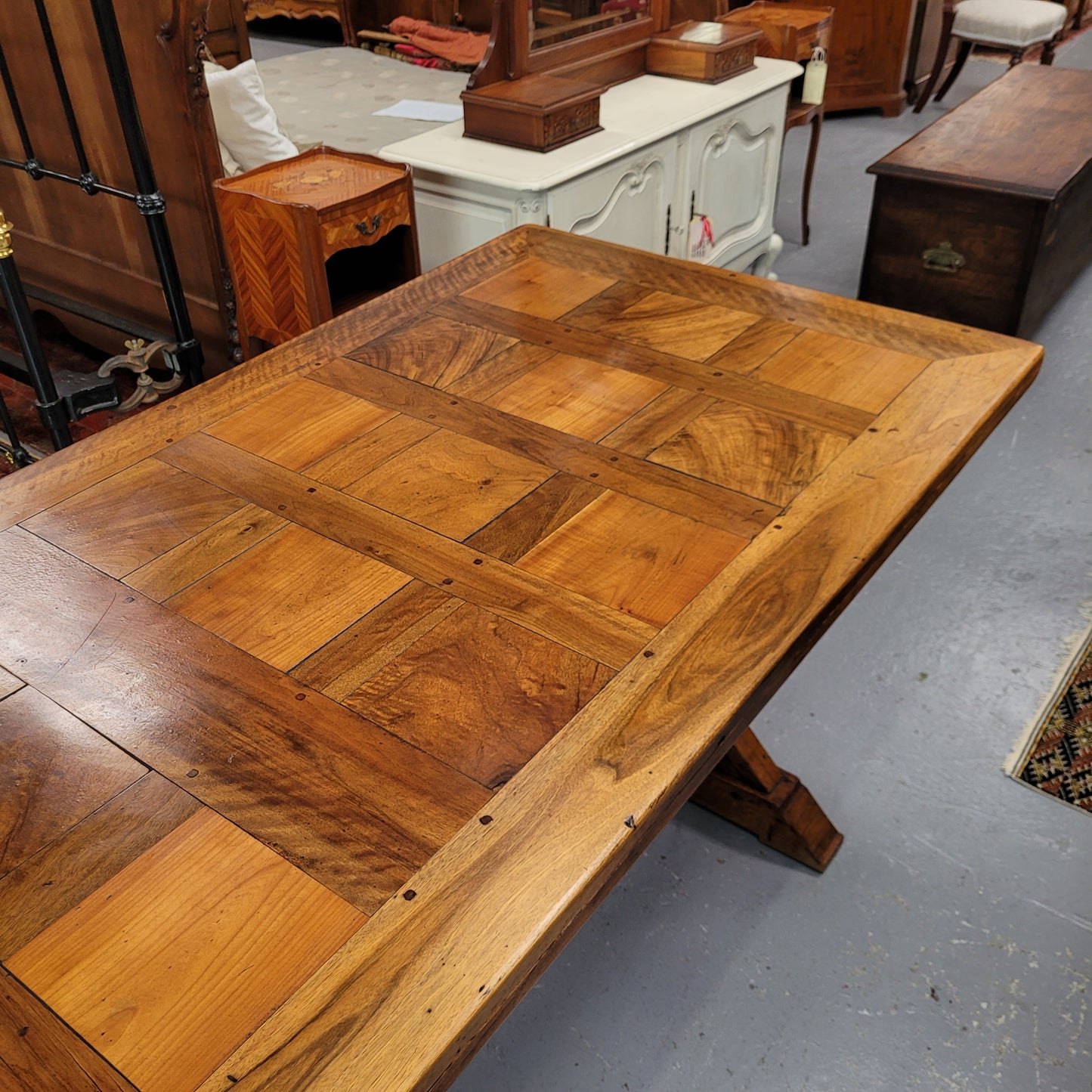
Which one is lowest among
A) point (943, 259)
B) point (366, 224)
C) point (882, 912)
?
point (882, 912)

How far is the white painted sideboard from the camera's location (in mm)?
2686

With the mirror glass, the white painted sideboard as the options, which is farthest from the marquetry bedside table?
the mirror glass

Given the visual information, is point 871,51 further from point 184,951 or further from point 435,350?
point 184,951

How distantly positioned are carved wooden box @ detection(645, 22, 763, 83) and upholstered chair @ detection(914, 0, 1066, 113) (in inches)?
96.2

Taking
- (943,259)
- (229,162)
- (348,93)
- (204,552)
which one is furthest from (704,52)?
(204,552)

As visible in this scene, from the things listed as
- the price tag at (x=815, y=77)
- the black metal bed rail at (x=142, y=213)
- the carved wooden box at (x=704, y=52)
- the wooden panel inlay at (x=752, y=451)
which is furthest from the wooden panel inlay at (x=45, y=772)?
the price tag at (x=815, y=77)

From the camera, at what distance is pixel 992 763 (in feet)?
6.63

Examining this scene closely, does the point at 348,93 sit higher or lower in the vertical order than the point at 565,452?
lower

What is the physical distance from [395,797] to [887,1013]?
1083 mm

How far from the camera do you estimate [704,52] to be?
328cm

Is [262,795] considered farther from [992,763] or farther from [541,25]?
[541,25]

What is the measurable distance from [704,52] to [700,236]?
0.55 m

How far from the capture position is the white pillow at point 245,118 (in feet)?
9.77

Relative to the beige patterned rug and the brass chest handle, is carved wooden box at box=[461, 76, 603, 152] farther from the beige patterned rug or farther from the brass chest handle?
the beige patterned rug
